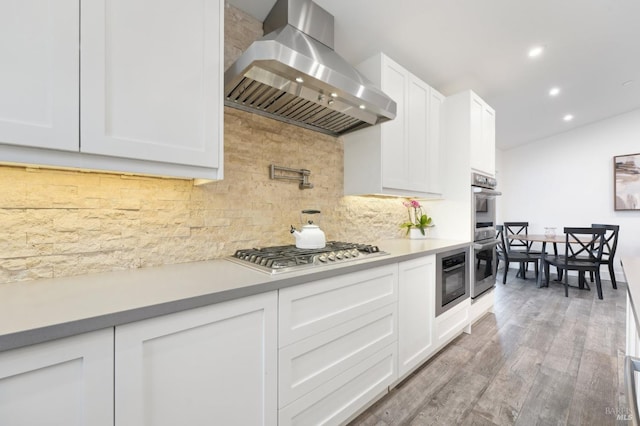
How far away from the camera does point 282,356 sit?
3.85 ft

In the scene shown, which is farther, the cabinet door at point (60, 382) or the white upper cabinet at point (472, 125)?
the white upper cabinet at point (472, 125)

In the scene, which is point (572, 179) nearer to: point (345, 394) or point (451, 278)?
point (451, 278)

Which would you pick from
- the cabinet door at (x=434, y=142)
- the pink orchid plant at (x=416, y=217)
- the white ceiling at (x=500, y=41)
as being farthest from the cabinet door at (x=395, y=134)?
the pink orchid plant at (x=416, y=217)

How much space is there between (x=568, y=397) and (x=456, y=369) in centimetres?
66

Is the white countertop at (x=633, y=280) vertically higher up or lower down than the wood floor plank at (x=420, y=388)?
higher up

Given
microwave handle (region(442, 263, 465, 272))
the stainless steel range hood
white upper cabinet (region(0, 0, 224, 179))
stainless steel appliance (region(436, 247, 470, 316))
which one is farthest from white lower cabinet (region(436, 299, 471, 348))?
white upper cabinet (region(0, 0, 224, 179))

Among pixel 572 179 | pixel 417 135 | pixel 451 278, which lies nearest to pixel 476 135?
pixel 417 135

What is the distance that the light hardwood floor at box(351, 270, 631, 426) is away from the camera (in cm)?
160

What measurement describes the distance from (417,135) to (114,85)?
7.46 feet

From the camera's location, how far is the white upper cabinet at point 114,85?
839mm

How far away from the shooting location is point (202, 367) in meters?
0.96

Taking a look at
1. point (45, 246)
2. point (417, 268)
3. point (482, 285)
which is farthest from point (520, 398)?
point (45, 246)

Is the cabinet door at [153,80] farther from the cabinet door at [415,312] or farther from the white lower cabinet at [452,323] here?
the white lower cabinet at [452,323]

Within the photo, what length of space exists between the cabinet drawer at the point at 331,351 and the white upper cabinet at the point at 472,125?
1.99 metres
